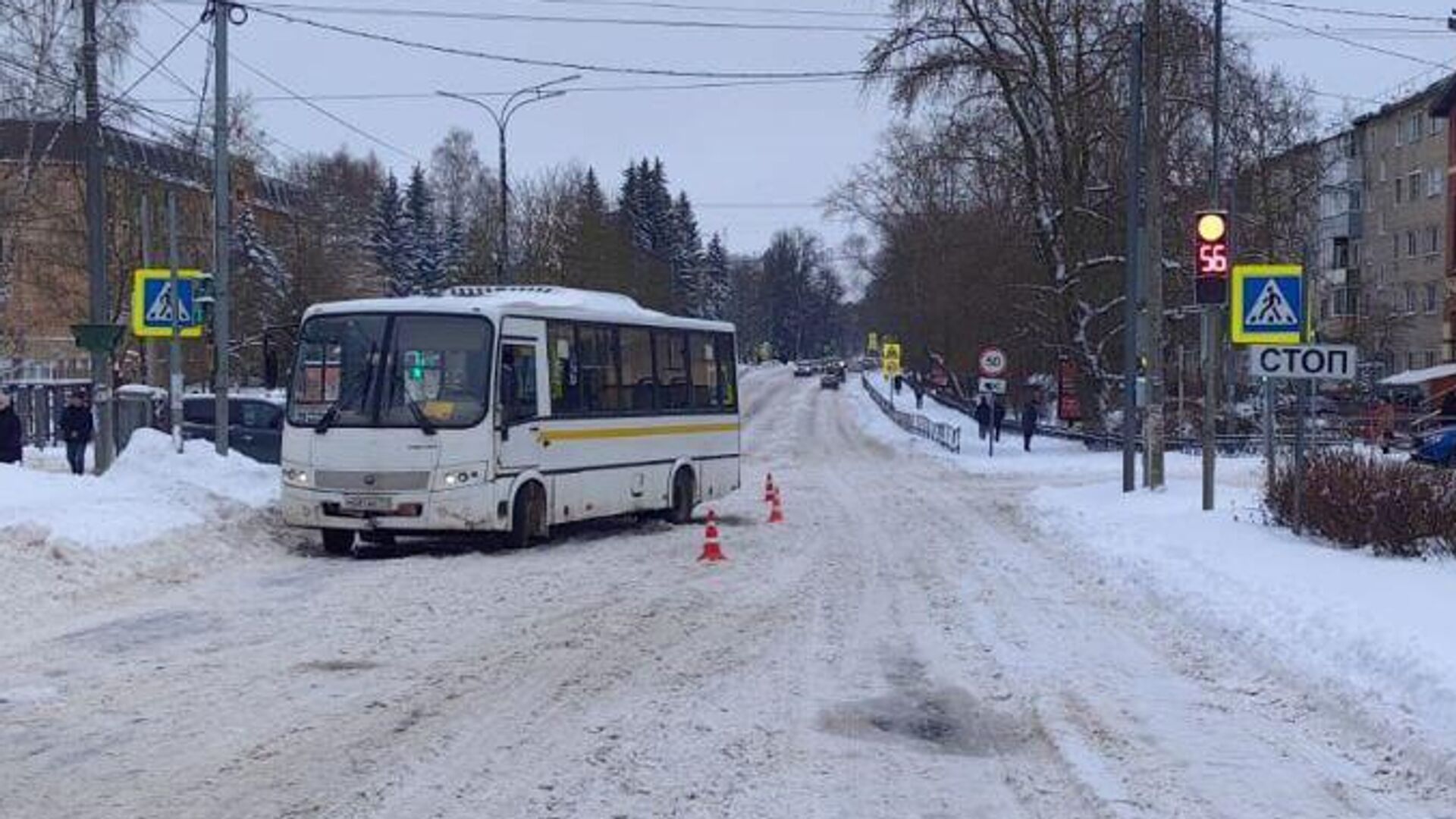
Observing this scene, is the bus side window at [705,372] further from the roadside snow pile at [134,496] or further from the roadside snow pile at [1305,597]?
the roadside snow pile at [134,496]

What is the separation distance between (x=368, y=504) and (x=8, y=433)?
30.7 feet

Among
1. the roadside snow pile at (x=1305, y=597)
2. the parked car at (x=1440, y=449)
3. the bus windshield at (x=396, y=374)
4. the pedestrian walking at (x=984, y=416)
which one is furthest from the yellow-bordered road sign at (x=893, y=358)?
the bus windshield at (x=396, y=374)

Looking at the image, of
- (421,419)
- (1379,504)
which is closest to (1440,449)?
(1379,504)

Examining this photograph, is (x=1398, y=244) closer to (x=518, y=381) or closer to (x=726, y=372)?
(x=726, y=372)

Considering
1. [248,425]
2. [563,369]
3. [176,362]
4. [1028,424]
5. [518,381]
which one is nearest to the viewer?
[518,381]

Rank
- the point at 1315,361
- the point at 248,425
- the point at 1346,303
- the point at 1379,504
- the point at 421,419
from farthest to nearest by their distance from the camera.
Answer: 1. the point at 1346,303
2. the point at 248,425
3. the point at 421,419
4. the point at 1315,361
5. the point at 1379,504

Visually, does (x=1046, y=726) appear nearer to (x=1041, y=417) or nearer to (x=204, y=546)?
(x=204, y=546)

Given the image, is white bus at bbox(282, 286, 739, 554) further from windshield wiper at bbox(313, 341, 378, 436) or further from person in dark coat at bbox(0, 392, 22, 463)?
person in dark coat at bbox(0, 392, 22, 463)

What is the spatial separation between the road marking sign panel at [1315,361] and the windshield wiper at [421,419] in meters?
8.80

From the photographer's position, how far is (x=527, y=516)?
59.2 feet

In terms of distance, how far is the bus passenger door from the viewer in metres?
17.5

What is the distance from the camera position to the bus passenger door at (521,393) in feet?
57.5

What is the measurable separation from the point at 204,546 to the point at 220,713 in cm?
806

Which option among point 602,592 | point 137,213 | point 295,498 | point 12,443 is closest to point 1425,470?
point 602,592
